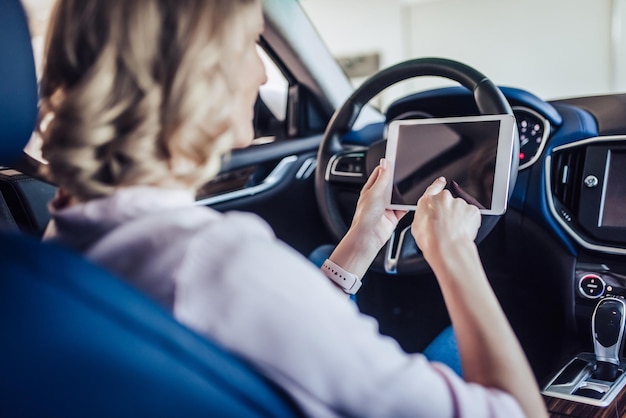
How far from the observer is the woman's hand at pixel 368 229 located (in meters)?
1.03

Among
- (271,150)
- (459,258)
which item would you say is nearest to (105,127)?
(459,258)

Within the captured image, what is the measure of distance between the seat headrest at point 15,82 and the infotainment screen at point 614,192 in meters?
0.97

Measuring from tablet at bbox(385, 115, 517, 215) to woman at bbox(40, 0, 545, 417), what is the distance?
0.44m

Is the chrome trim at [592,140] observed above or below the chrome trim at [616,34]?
below

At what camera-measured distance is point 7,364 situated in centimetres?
51

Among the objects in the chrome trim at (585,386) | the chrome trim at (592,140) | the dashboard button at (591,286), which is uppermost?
the chrome trim at (592,140)

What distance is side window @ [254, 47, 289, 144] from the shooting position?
6.51 feet

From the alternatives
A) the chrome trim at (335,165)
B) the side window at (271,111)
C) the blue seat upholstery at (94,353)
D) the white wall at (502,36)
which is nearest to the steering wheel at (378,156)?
the chrome trim at (335,165)

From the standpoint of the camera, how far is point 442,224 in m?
0.84

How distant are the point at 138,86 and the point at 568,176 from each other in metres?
0.98

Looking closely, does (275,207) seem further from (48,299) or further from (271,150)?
(48,299)

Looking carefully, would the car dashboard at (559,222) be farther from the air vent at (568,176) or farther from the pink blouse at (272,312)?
the pink blouse at (272,312)

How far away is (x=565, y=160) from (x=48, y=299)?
1084 mm

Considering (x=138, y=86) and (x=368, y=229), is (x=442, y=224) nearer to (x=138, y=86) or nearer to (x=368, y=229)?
(x=368, y=229)
